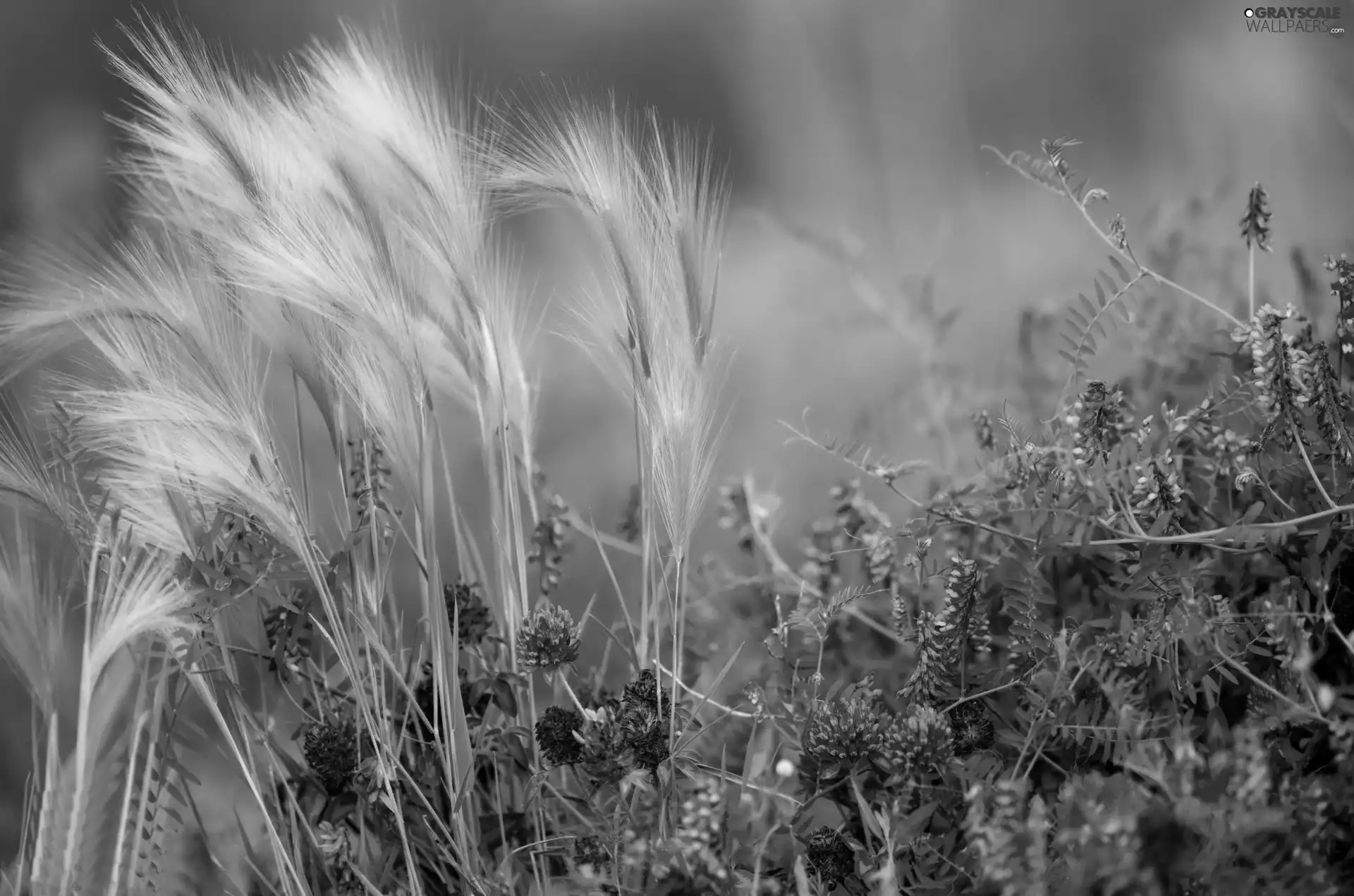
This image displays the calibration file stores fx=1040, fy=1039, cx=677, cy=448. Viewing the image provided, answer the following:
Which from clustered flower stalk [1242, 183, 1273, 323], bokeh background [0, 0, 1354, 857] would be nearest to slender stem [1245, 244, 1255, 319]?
clustered flower stalk [1242, 183, 1273, 323]

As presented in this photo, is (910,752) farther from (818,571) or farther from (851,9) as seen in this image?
(851,9)

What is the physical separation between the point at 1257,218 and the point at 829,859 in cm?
48

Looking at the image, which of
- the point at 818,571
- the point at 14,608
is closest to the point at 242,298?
the point at 14,608

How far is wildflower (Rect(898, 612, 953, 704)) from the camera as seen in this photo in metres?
0.59

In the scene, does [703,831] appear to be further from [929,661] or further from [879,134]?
[879,134]

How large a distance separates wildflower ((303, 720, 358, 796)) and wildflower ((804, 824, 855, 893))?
27cm

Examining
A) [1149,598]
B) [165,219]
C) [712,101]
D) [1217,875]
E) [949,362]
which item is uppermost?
[712,101]

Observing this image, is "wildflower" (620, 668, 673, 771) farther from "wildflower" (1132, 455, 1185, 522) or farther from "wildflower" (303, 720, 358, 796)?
"wildflower" (1132, 455, 1185, 522)

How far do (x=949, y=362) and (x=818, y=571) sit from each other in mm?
555

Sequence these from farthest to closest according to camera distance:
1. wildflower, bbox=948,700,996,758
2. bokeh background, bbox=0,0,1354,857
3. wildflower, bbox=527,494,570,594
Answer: bokeh background, bbox=0,0,1354,857
wildflower, bbox=527,494,570,594
wildflower, bbox=948,700,996,758

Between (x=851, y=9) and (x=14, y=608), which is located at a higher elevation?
(x=851, y=9)

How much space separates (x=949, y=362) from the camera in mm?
1307

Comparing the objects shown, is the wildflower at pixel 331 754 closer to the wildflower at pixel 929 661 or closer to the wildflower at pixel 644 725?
the wildflower at pixel 644 725

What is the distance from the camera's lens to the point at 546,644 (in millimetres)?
587
